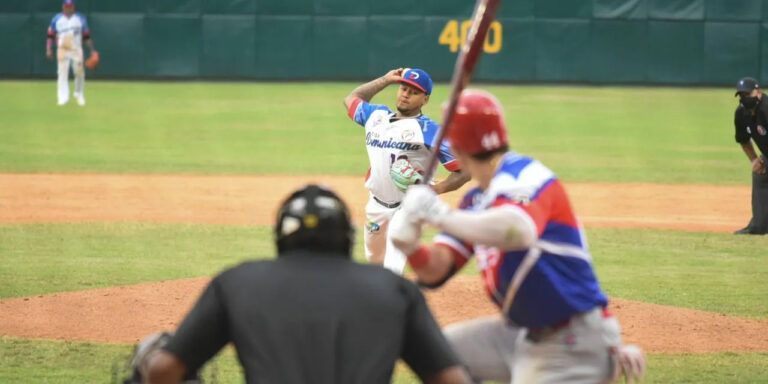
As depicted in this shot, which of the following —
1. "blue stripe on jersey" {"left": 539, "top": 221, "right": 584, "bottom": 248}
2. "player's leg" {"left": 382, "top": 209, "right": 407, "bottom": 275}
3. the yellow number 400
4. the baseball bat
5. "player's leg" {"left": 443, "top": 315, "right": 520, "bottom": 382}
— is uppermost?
the baseball bat

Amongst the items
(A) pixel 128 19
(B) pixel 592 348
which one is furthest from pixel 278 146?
(B) pixel 592 348

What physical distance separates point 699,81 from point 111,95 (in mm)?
16524

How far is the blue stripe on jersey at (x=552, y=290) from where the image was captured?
441 centimetres

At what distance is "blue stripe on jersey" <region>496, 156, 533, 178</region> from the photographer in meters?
4.47

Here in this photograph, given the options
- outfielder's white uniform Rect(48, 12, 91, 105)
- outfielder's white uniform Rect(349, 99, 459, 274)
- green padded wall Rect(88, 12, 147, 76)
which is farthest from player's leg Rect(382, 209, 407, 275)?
green padded wall Rect(88, 12, 147, 76)

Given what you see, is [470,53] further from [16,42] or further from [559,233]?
[16,42]

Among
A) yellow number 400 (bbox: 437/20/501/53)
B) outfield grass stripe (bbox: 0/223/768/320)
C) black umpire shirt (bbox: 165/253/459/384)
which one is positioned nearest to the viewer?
black umpire shirt (bbox: 165/253/459/384)

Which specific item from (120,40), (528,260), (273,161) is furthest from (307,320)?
(120,40)

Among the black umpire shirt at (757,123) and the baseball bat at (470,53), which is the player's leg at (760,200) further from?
the baseball bat at (470,53)

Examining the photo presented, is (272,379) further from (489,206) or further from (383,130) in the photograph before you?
(383,130)

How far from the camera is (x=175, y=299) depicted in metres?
10.0

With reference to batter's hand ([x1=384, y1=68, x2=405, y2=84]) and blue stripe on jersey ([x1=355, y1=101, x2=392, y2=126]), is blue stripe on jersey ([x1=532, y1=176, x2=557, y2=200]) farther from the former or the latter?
blue stripe on jersey ([x1=355, y1=101, x2=392, y2=126])

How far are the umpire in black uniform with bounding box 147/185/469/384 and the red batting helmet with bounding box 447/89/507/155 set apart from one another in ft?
3.05

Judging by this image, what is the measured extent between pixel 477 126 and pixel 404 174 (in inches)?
177
